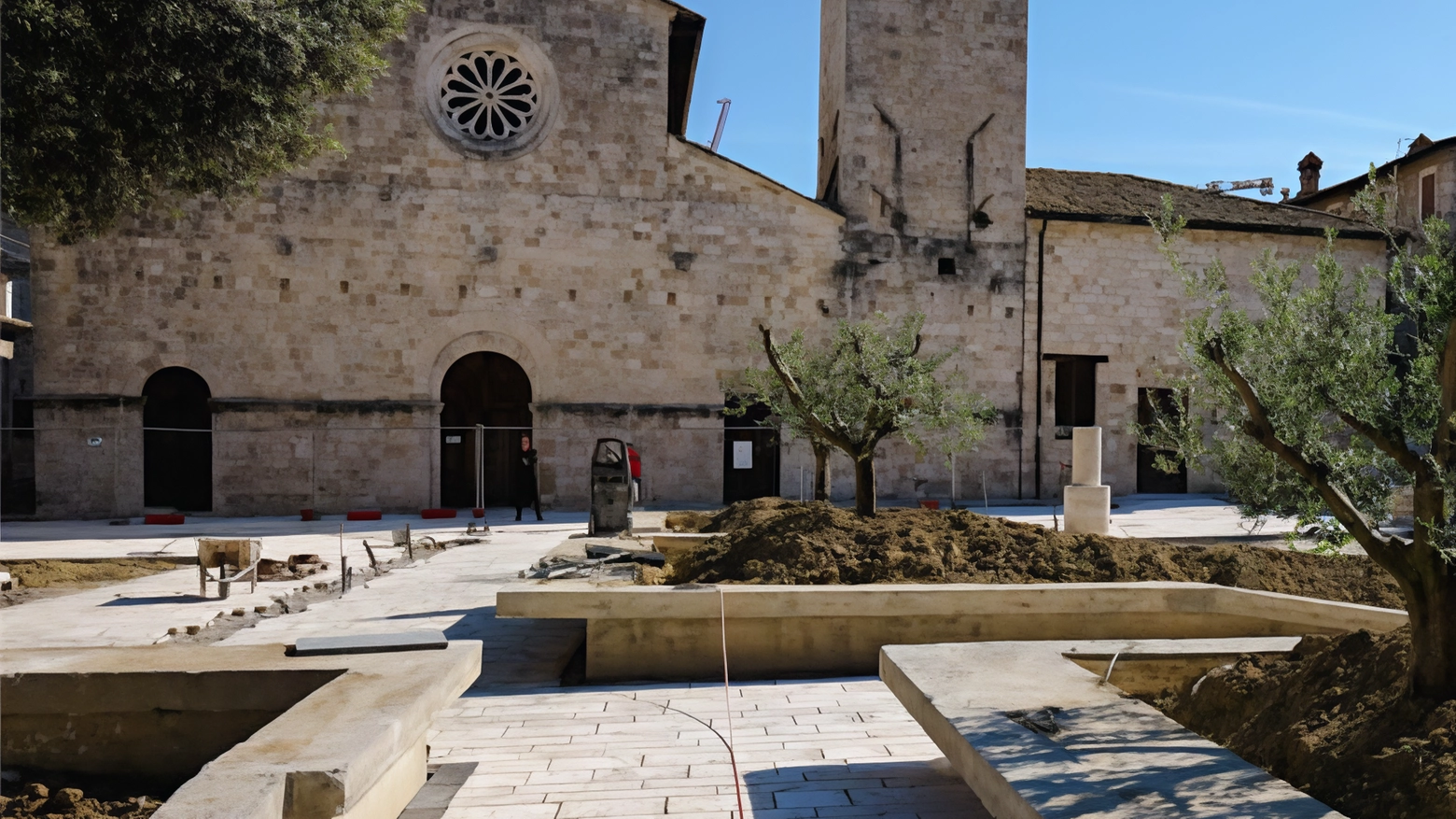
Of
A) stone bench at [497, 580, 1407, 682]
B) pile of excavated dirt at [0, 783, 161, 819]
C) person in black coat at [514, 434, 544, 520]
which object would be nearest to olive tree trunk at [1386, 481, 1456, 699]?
stone bench at [497, 580, 1407, 682]

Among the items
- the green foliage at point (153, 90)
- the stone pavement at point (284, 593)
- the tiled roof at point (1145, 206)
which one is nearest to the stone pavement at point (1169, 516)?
the tiled roof at point (1145, 206)

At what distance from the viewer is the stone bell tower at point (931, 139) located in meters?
22.2

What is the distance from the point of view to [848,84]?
2203cm

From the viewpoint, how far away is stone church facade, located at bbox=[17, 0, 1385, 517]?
20.0m

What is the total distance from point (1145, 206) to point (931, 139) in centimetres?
603

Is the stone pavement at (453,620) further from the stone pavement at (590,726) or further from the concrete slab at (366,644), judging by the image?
the concrete slab at (366,644)

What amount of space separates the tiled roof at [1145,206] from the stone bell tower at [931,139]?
4.53 feet

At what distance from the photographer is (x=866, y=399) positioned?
34.8 feet

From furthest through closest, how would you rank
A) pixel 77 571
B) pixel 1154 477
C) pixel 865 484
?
pixel 1154 477, pixel 77 571, pixel 865 484

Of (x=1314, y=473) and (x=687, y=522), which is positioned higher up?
(x=1314, y=473)

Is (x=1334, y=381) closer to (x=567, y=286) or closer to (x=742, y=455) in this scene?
(x=742, y=455)

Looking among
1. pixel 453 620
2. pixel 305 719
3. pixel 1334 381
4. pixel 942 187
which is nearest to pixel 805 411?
pixel 453 620

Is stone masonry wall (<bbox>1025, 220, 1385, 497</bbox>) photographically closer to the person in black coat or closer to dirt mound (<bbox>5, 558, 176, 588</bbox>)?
the person in black coat

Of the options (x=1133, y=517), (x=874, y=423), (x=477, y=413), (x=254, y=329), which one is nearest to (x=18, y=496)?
(x=254, y=329)
